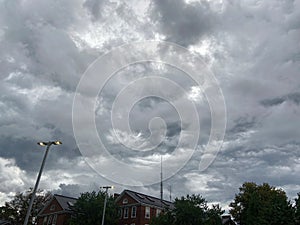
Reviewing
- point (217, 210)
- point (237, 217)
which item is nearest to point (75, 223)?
point (217, 210)

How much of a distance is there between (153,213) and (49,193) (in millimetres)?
35761

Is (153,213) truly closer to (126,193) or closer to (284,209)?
(126,193)

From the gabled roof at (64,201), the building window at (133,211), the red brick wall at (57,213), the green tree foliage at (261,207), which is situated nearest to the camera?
the green tree foliage at (261,207)

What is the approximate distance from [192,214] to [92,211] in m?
20.6

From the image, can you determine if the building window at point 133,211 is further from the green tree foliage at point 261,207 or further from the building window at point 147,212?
the green tree foliage at point 261,207

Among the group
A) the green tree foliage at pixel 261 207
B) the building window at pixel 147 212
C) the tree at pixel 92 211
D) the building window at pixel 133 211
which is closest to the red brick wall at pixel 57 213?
the tree at pixel 92 211

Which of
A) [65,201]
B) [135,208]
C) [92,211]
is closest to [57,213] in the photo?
[65,201]

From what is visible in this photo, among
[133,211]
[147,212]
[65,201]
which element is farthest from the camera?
[65,201]

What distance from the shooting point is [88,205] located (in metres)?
54.2

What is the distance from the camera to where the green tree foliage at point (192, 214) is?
141 feet

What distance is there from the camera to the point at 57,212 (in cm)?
6294

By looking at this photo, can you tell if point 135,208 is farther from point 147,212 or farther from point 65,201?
point 65,201

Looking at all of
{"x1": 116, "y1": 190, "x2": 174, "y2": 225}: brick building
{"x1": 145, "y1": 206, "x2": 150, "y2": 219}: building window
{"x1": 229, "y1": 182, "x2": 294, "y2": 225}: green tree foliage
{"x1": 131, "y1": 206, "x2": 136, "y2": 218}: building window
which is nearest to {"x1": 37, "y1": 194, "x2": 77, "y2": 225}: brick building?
{"x1": 116, "y1": 190, "x2": 174, "y2": 225}: brick building

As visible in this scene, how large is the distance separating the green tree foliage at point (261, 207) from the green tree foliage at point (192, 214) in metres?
6.57
